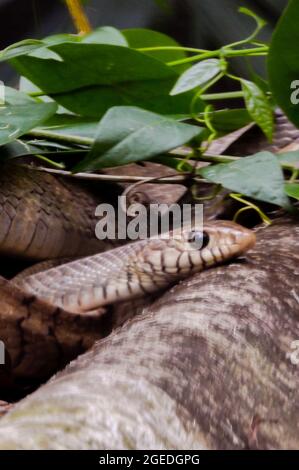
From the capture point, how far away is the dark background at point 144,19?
287cm

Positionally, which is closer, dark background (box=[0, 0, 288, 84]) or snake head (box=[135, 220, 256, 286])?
snake head (box=[135, 220, 256, 286])

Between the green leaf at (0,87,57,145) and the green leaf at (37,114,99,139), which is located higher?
the green leaf at (0,87,57,145)

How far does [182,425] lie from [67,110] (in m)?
1.03

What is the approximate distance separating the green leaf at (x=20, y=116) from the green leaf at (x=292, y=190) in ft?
1.41

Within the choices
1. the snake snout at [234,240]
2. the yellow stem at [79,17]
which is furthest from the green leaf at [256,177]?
the yellow stem at [79,17]

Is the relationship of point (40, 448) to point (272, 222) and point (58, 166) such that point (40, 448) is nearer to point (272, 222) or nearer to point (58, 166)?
point (272, 222)

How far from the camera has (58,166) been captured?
169 cm

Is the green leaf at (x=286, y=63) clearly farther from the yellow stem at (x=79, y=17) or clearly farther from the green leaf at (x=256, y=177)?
the yellow stem at (x=79, y=17)

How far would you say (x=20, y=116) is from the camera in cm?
149

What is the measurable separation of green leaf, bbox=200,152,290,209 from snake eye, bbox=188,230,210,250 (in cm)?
8

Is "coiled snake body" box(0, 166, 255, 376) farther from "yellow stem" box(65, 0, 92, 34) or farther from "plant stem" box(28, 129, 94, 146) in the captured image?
"yellow stem" box(65, 0, 92, 34)

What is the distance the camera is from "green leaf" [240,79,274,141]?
58.1 inches

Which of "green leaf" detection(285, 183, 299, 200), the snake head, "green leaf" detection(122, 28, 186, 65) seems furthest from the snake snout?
"green leaf" detection(122, 28, 186, 65)
